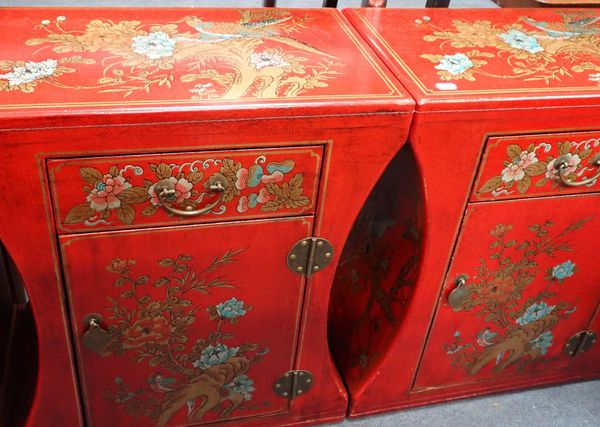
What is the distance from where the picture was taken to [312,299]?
3.76 ft

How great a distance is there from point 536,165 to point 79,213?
0.73m

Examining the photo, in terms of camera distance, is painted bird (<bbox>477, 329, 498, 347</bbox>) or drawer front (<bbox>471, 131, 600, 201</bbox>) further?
painted bird (<bbox>477, 329, 498, 347</bbox>)

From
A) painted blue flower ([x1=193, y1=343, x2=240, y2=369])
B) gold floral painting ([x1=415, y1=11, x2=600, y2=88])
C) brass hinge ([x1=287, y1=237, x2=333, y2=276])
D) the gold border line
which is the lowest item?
painted blue flower ([x1=193, y1=343, x2=240, y2=369])

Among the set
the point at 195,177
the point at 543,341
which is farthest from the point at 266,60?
the point at 543,341

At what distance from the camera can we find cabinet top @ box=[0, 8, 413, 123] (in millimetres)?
874

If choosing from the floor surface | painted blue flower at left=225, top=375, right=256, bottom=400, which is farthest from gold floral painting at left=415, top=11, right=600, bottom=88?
the floor surface

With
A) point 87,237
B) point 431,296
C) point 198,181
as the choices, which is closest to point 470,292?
point 431,296

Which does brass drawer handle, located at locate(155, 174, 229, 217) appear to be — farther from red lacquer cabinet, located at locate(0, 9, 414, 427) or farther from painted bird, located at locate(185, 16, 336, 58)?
painted bird, located at locate(185, 16, 336, 58)

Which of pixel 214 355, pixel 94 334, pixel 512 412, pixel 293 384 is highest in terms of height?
pixel 94 334

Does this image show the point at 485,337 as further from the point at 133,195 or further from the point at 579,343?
the point at 133,195

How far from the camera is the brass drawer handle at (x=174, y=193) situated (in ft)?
3.00

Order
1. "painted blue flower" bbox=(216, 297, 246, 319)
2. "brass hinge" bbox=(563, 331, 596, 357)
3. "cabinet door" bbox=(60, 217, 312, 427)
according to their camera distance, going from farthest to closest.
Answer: "brass hinge" bbox=(563, 331, 596, 357) → "painted blue flower" bbox=(216, 297, 246, 319) → "cabinet door" bbox=(60, 217, 312, 427)

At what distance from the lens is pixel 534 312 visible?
1.32m

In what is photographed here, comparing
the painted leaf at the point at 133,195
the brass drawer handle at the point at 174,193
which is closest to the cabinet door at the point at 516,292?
the brass drawer handle at the point at 174,193
